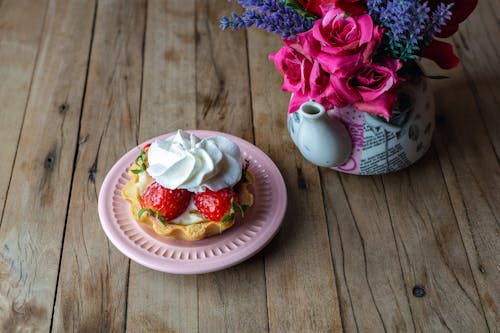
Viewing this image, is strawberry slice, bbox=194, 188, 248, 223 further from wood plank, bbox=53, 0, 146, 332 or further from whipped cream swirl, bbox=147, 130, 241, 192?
wood plank, bbox=53, 0, 146, 332

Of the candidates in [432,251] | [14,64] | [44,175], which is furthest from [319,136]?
[14,64]

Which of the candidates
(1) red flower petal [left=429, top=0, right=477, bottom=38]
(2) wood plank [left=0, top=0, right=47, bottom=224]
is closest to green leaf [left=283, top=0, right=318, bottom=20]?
(1) red flower petal [left=429, top=0, right=477, bottom=38]

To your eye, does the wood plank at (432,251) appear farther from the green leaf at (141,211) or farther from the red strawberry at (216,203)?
the green leaf at (141,211)

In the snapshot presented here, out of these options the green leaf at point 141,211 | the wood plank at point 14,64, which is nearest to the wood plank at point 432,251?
the green leaf at point 141,211

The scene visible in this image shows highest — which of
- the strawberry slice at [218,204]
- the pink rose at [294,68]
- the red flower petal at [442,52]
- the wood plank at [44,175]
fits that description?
the red flower petal at [442,52]

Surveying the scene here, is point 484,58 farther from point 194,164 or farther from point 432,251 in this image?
point 194,164

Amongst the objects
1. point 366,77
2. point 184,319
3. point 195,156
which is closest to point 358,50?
point 366,77

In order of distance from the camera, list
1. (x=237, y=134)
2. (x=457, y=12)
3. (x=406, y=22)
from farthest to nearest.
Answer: (x=237, y=134) → (x=457, y=12) → (x=406, y=22)
